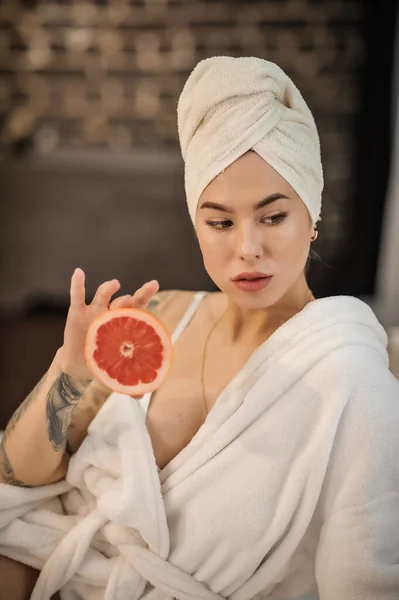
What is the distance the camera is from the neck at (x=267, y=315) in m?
0.80

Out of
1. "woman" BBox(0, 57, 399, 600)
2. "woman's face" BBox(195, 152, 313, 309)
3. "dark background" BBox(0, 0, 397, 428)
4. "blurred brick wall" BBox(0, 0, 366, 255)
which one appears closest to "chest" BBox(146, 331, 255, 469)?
"woman" BBox(0, 57, 399, 600)

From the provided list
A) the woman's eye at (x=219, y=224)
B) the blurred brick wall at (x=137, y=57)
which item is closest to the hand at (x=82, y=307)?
the woman's eye at (x=219, y=224)

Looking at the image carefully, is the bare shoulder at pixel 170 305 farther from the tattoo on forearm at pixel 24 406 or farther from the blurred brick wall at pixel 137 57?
the blurred brick wall at pixel 137 57

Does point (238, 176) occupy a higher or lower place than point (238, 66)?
lower

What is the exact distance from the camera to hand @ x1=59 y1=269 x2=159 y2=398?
2.28 feet

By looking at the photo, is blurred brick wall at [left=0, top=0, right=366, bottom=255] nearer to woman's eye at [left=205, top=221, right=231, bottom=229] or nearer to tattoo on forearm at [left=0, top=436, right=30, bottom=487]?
woman's eye at [left=205, top=221, right=231, bottom=229]

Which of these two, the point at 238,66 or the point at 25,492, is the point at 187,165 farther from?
the point at 25,492

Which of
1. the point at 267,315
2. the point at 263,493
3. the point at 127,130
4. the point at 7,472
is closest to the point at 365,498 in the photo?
the point at 263,493

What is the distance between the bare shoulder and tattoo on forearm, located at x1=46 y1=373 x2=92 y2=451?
19cm

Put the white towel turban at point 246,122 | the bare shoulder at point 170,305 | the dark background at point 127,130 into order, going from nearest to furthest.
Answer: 1. the white towel turban at point 246,122
2. the bare shoulder at point 170,305
3. the dark background at point 127,130

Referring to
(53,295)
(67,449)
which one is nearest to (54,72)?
(53,295)

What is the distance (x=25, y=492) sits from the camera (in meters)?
0.82

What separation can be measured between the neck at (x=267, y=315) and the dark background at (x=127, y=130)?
22 centimetres

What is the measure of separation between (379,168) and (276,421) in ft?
2.96
